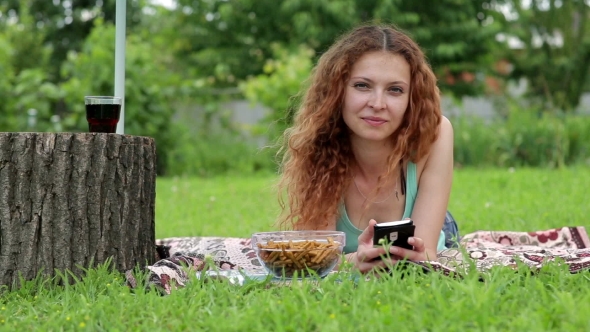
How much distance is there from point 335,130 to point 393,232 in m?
0.91

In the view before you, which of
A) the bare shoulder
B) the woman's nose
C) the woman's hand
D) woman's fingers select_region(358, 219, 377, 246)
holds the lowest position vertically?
the woman's hand

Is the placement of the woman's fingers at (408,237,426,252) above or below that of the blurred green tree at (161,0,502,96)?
below

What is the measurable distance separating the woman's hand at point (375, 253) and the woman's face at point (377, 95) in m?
0.60

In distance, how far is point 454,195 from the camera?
274 inches

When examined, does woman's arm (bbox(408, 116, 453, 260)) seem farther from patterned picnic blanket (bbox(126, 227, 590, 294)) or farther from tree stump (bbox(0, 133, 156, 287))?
tree stump (bbox(0, 133, 156, 287))

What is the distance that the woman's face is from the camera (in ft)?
10.8

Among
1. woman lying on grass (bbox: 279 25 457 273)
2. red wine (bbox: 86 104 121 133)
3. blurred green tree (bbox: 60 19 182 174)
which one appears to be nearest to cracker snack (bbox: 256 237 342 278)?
woman lying on grass (bbox: 279 25 457 273)

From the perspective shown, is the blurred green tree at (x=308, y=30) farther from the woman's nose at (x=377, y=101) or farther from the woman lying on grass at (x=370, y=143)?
the woman's nose at (x=377, y=101)

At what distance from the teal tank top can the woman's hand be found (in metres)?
0.59

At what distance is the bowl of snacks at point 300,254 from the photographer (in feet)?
9.56

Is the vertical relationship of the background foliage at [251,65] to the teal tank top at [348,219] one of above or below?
above

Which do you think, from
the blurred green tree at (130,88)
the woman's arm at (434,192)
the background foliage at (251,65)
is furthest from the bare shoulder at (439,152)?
the blurred green tree at (130,88)

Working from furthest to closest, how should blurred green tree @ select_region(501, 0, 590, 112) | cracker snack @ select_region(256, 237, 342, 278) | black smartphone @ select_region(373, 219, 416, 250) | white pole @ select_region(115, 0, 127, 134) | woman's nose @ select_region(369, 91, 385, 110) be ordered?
blurred green tree @ select_region(501, 0, 590, 112) → white pole @ select_region(115, 0, 127, 134) → woman's nose @ select_region(369, 91, 385, 110) → cracker snack @ select_region(256, 237, 342, 278) → black smartphone @ select_region(373, 219, 416, 250)

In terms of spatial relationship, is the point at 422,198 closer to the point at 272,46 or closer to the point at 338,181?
the point at 338,181
